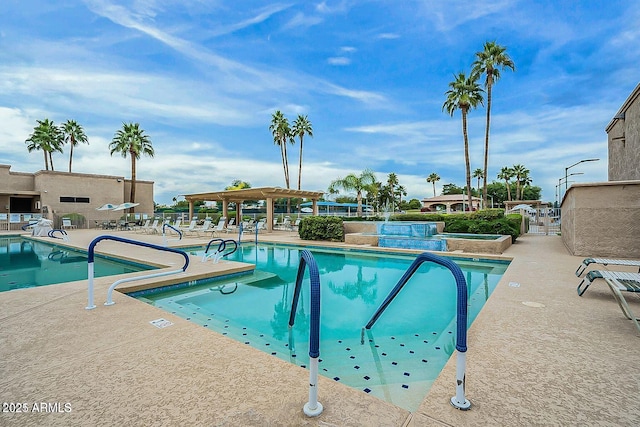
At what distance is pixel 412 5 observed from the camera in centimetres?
1331

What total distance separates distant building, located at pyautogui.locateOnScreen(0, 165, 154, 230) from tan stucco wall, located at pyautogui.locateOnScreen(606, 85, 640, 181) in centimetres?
3277

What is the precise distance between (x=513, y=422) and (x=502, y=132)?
92.9ft

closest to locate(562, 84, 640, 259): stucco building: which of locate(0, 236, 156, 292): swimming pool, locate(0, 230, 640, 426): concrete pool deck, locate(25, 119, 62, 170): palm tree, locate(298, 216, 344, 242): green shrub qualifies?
locate(0, 230, 640, 426): concrete pool deck

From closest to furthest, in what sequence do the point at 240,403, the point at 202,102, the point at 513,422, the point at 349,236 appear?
1. the point at 513,422
2. the point at 240,403
3. the point at 349,236
4. the point at 202,102

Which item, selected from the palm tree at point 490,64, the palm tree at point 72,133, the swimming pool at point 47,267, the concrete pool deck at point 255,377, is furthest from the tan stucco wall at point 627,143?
the palm tree at point 72,133

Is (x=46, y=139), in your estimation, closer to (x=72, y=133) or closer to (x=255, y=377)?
(x=72, y=133)

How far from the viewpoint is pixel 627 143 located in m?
12.5

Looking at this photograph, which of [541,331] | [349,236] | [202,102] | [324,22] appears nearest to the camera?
[541,331]

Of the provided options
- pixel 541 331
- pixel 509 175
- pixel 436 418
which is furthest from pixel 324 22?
pixel 509 175

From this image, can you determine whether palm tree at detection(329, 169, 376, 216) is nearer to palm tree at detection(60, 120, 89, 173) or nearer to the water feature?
the water feature

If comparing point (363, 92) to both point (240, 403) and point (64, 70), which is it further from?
point (240, 403)

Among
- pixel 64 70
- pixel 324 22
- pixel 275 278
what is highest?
pixel 324 22

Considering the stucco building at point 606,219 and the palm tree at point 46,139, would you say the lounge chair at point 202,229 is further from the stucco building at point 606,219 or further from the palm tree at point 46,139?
the palm tree at point 46,139

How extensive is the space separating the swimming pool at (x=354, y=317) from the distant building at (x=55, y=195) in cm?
2410
